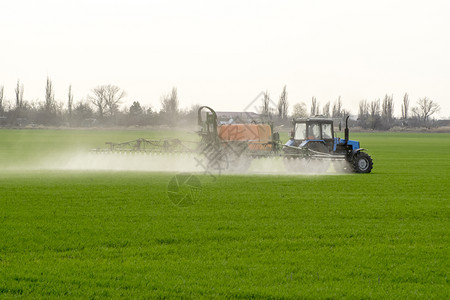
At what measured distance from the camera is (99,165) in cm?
2998

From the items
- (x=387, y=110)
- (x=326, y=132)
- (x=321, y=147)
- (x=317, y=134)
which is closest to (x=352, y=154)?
(x=321, y=147)

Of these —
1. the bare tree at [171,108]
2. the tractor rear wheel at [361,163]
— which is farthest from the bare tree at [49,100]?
the tractor rear wheel at [361,163]

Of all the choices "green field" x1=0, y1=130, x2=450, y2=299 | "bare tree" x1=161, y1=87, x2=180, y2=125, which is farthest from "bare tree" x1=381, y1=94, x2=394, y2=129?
"green field" x1=0, y1=130, x2=450, y2=299

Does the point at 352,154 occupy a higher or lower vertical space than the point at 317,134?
lower

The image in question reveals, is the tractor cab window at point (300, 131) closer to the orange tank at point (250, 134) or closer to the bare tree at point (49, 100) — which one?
the orange tank at point (250, 134)

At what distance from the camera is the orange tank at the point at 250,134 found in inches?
1068

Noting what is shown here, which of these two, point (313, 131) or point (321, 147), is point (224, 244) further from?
point (313, 131)

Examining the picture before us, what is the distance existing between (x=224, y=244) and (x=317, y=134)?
17.8 meters

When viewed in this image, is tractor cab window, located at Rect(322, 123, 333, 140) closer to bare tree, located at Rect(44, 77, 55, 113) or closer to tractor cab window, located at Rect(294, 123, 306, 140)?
tractor cab window, located at Rect(294, 123, 306, 140)

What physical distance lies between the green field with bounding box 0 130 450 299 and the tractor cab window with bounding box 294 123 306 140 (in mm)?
9105

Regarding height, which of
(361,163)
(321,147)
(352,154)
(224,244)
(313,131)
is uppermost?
(313,131)

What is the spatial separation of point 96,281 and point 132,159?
70.4 ft

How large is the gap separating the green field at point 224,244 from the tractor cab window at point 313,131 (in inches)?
344

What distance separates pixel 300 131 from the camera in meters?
28.4
